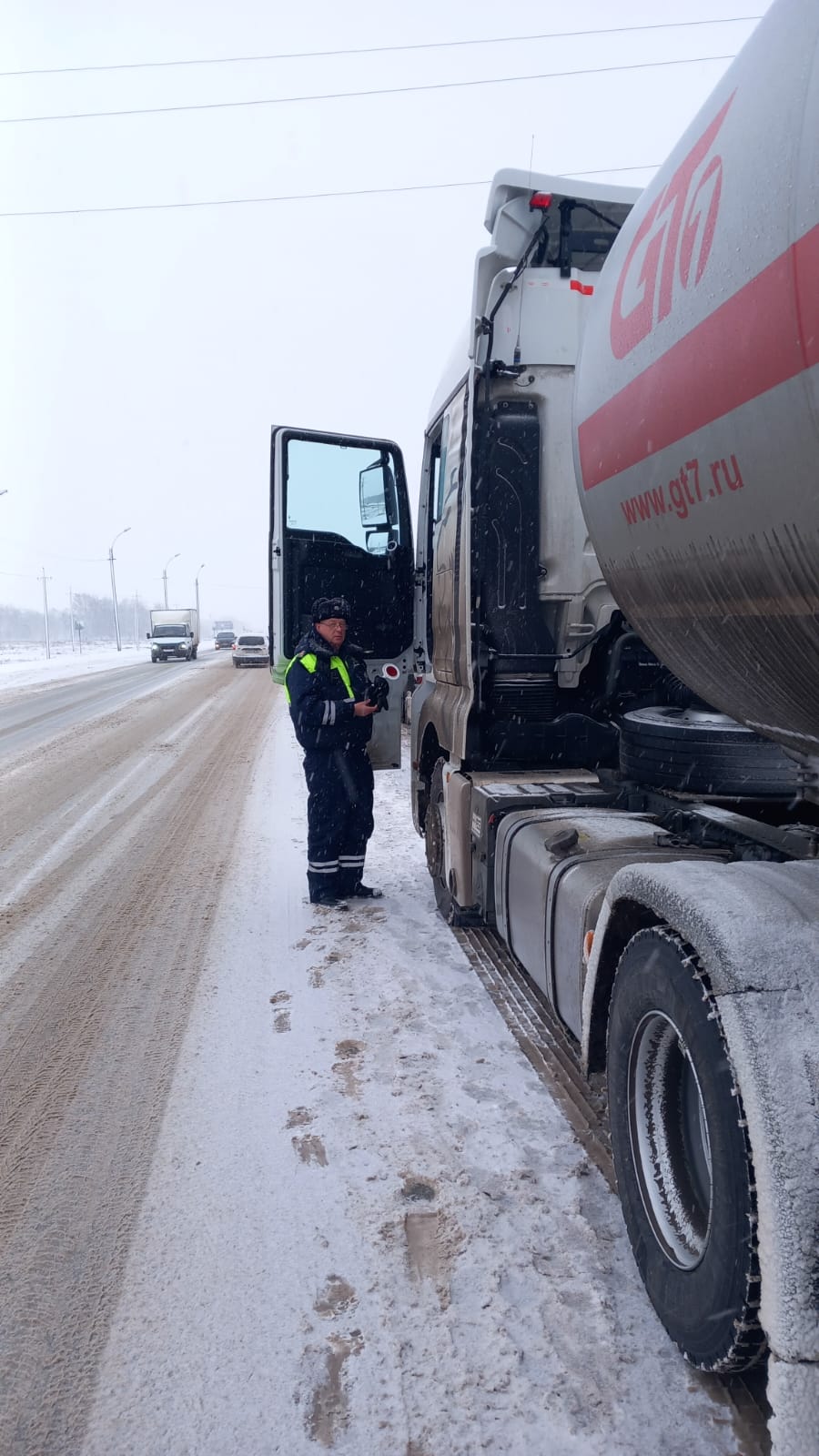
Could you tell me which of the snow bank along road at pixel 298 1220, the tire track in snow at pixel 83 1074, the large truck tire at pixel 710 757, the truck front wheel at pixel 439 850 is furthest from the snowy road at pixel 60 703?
the large truck tire at pixel 710 757

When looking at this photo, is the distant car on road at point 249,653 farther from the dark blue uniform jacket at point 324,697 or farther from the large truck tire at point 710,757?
the large truck tire at point 710,757

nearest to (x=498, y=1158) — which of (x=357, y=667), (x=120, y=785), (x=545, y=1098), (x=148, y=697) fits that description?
(x=545, y=1098)

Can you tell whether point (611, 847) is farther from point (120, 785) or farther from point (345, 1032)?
point (120, 785)

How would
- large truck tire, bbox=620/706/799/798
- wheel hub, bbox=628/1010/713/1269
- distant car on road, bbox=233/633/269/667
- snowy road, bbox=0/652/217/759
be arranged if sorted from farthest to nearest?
distant car on road, bbox=233/633/269/667
snowy road, bbox=0/652/217/759
large truck tire, bbox=620/706/799/798
wheel hub, bbox=628/1010/713/1269

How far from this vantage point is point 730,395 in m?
1.74

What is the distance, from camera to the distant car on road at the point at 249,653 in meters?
35.0

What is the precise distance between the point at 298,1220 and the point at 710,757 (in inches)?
78.6

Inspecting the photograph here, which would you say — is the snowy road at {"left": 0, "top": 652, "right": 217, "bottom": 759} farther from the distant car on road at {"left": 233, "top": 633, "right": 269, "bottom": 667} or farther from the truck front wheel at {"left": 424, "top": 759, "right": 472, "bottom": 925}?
the truck front wheel at {"left": 424, "top": 759, "right": 472, "bottom": 925}

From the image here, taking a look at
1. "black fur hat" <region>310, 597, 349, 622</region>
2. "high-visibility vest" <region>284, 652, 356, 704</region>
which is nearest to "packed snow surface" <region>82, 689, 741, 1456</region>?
"high-visibility vest" <region>284, 652, 356, 704</region>

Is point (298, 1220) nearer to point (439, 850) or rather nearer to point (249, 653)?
point (439, 850)

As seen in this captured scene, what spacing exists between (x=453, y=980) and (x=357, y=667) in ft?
6.89

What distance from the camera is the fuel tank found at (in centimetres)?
156

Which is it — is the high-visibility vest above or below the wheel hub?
above

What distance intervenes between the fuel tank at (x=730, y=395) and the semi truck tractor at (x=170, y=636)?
1646 inches
